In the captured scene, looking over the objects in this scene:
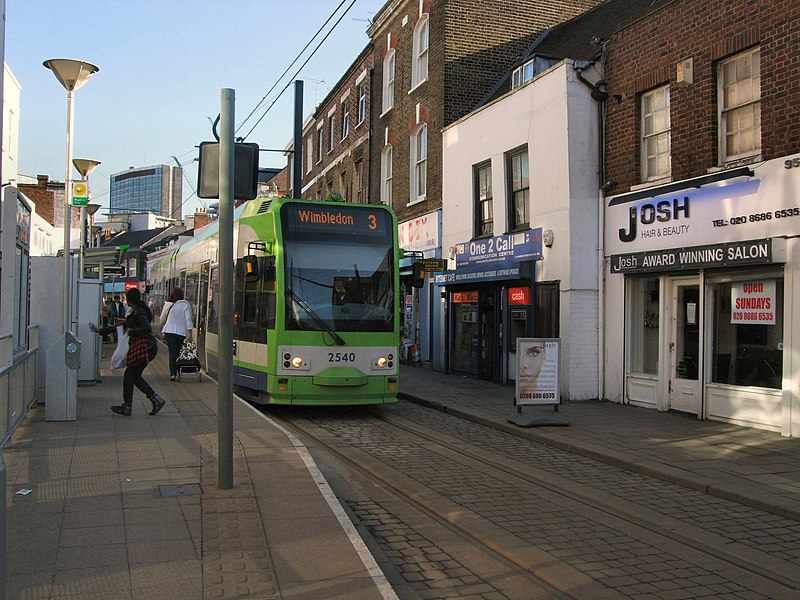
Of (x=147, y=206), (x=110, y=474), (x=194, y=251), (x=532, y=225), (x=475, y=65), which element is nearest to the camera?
(x=110, y=474)

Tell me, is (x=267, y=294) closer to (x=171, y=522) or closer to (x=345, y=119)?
(x=171, y=522)

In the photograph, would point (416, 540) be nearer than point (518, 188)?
Yes

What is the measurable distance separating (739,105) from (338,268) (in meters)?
6.71

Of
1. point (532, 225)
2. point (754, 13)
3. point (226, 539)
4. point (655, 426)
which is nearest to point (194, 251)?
point (532, 225)

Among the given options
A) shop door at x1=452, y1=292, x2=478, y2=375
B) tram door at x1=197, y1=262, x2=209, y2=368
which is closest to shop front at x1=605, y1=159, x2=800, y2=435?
shop door at x1=452, y1=292, x2=478, y2=375

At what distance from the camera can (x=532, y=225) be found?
1614cm

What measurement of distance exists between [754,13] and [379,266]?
6791 millimetres

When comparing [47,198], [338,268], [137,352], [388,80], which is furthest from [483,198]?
[47,198]

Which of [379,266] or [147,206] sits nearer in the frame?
[379,266]

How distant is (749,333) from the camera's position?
11.5 metres

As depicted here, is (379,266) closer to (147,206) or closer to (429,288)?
(429,288)

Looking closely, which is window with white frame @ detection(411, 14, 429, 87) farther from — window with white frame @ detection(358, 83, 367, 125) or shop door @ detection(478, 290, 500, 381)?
shop door @ detection(478, 290, 500, 381)

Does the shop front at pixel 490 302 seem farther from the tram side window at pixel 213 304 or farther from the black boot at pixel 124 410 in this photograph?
the black boot at pixel 124 410

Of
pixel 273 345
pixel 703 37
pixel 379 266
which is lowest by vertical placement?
pixel 273 345
